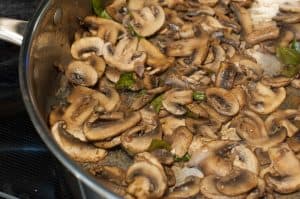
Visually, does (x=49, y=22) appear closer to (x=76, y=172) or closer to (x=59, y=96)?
(x=59, y=96)

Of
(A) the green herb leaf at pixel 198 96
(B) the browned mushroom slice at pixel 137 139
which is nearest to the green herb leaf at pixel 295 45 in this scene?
(A) the green herb leaf at pixel 198 96

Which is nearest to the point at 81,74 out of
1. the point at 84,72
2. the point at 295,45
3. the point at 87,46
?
the point at 84,72

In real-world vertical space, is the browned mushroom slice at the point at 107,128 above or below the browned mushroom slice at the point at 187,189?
above

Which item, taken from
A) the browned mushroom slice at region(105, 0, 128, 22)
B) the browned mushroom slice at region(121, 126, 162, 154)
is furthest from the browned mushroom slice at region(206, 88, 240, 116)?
the browned mushroom slice at region(105, 0, 128, 22)

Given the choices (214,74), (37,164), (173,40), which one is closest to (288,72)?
(214,74)

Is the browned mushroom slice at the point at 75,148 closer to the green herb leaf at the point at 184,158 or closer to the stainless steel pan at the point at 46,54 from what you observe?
the stainless steel pan at the point at 46,54

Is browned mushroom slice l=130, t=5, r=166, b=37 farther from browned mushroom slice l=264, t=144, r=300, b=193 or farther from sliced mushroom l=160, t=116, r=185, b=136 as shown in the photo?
browned mushroom slice l=264, t=144, r=300, b=193
